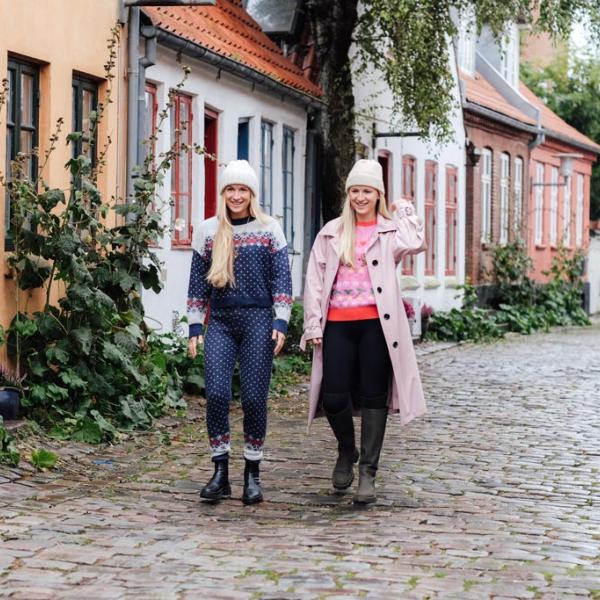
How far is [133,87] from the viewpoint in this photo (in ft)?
44.0

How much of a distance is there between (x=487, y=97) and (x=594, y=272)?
10.8m

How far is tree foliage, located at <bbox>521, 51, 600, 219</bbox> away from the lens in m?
42.1

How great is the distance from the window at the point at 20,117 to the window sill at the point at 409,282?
13509mm

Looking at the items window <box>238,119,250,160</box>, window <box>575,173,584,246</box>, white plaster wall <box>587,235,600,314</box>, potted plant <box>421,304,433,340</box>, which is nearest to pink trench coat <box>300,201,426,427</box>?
window <box>238,119,250,160</box>

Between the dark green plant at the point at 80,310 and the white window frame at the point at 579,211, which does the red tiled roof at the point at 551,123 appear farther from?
the dark green plant at the point at 80,310

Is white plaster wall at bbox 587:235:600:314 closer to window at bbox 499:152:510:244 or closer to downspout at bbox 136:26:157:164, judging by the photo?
window at bbox 499:152:510:244

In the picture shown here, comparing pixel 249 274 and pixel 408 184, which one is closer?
pixel 249 274

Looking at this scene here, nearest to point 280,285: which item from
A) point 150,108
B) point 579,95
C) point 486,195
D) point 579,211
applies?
point 150,108

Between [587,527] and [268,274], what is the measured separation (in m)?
2.18

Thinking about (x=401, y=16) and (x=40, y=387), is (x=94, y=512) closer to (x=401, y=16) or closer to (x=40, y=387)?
(x=40, y=387)

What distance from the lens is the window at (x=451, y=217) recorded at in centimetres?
2811

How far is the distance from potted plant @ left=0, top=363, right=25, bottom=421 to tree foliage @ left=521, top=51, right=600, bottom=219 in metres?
33.3

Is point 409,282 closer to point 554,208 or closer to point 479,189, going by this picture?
point 479,189

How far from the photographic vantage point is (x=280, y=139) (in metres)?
19.2
